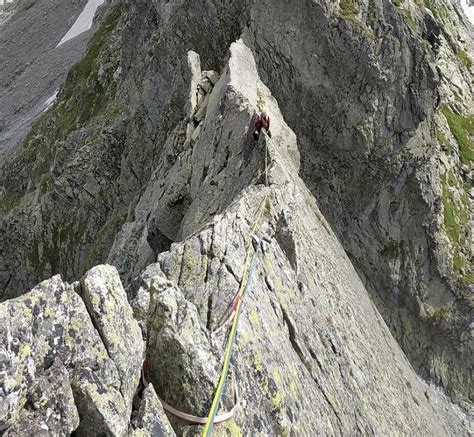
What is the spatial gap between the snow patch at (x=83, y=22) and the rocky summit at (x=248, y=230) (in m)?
40.1

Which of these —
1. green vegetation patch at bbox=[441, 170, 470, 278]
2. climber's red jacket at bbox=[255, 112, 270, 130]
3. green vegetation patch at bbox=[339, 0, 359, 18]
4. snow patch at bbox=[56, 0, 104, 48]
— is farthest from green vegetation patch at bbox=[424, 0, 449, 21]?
snow patch at bbox=[56, 0, 104, 48]

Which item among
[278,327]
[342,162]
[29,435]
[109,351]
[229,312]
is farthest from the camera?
[342,162]

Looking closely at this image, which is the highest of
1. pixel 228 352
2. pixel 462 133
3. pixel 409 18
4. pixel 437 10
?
pixel 228 352

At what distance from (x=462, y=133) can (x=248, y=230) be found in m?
37.4

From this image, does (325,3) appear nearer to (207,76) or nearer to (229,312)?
(207,76)

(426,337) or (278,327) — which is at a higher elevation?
(278,327)

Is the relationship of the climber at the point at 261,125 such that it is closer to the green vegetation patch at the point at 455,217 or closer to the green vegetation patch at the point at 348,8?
the green vegetation patch at the point at 348,8

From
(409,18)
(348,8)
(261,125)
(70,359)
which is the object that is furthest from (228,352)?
(409,18)

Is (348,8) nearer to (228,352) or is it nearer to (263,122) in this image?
(263,122)

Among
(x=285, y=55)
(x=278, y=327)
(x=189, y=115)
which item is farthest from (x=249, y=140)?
(x=285, y=55)

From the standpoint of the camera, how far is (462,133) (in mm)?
45031

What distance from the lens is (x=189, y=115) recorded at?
28.2 metres

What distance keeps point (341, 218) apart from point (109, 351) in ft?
98.4

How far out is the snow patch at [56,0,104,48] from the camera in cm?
10212
